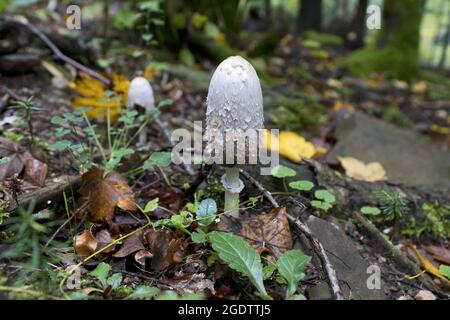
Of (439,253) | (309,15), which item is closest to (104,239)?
(439,253)

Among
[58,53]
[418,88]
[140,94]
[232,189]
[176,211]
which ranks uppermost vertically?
[58,53]

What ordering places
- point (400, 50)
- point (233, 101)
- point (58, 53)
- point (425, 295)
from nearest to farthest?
point (233, 101) → point (425, 295) → point (58, 53) → point (400, 50)

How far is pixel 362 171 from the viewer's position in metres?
3.43

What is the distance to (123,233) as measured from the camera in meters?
2.26

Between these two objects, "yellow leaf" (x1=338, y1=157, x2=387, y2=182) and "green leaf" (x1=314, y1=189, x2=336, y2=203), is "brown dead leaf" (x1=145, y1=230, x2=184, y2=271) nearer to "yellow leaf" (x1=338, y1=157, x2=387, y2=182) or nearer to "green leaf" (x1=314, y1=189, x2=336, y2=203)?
"green leaf" (x1=314, y1=189, x2=336, y2=203)

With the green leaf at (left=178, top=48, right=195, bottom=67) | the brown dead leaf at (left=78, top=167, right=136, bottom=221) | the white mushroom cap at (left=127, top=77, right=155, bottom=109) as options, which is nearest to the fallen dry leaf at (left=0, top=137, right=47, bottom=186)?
the brown dead leaf at (left=78, top=167, right=136, bottom=221)

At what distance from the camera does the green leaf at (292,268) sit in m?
1.77

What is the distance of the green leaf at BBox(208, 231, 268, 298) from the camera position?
1762 millimetres

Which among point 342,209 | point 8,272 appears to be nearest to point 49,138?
point 8,272

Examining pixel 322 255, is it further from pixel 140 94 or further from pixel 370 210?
pixel 140 94

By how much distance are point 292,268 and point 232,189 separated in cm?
63

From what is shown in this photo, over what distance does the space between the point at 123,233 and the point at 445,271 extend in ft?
6.18

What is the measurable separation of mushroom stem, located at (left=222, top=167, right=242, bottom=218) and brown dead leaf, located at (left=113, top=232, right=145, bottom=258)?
51 centimetres
